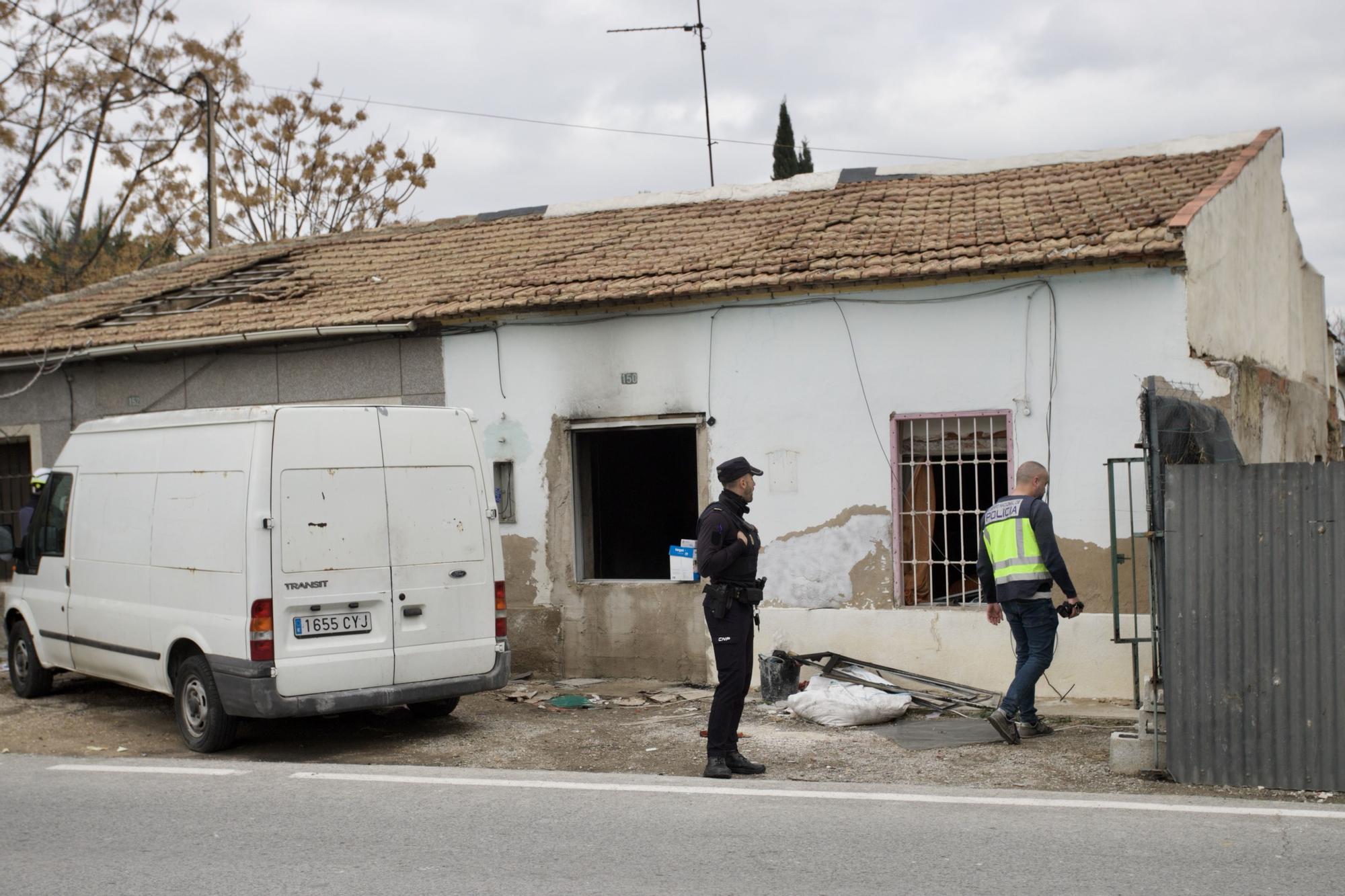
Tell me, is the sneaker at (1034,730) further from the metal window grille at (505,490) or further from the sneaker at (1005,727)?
the metal window grille at (505,490)

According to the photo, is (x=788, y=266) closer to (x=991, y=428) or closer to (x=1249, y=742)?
(x=991, y=428)

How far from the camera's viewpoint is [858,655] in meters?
9.52

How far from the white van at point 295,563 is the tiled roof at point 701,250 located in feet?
9.58

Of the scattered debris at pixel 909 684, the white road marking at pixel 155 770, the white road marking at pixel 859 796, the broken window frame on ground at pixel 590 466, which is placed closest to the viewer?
the white road marking at pixel 859 796

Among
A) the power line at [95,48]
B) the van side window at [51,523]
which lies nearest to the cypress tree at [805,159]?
the power line at [95,48]

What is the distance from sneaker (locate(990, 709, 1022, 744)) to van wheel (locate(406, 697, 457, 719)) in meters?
3.62

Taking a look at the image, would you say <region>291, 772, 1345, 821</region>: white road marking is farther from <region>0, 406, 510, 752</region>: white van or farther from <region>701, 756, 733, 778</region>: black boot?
<region>0, 406, 510, 752</region>: white van

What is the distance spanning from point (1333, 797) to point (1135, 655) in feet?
3.66

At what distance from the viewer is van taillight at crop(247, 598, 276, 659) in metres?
7.17

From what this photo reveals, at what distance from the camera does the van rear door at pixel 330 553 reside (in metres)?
7.27

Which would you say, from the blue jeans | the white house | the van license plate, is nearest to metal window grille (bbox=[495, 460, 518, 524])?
the white house

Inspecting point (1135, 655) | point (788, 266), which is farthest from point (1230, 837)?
point (788, 266)

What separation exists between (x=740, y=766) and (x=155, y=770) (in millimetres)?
3336

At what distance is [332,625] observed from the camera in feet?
24.4
